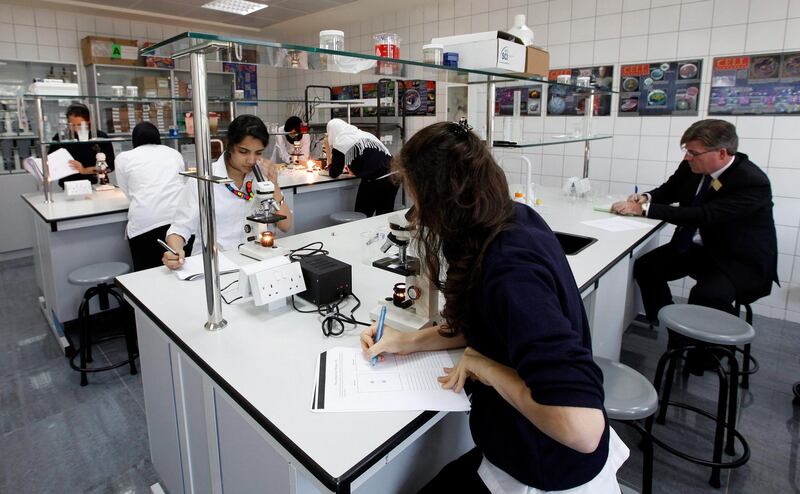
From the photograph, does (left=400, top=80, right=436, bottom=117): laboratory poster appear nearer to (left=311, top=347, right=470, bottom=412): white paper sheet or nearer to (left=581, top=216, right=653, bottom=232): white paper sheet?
(left=581, top=216, right=653, bottom=232): white paper sheet

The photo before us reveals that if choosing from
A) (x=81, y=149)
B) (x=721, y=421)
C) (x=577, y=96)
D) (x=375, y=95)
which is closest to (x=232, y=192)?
(x=721, y=421)

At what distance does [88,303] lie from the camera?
102 inches

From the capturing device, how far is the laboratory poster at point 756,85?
306cm

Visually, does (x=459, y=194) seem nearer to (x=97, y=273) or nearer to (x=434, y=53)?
(x=434, y=53)

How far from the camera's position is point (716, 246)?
8.31 feet

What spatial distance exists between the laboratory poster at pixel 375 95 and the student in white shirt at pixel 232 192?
3.04m

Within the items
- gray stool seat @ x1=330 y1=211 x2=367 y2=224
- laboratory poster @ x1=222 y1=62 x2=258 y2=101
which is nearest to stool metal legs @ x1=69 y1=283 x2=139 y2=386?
gray stool seat @ x1=330 y1=211 x2=367 y2=224

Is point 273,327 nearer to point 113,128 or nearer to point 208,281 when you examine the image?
point 208,281

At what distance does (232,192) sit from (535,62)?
155 cm

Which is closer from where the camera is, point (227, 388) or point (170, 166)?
point (227, 388)

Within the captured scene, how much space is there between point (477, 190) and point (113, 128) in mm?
5858

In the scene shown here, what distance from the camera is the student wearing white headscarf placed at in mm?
3891

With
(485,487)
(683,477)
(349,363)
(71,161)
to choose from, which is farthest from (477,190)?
(71,161)

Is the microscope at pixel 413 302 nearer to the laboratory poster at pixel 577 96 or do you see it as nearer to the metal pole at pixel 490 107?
the metal pole at pixel 490 107
